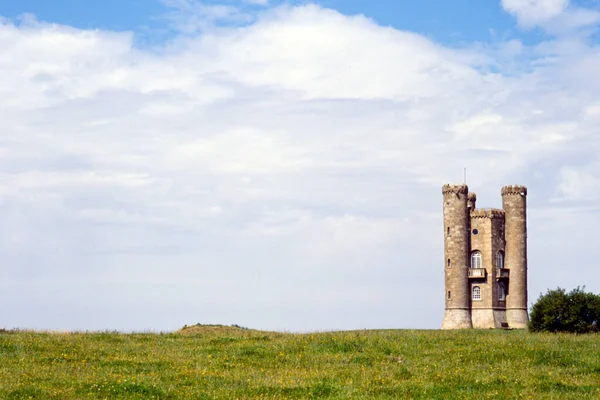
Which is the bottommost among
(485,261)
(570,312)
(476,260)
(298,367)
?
Result: (298,367)

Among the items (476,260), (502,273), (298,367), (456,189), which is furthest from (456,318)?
(298,367)

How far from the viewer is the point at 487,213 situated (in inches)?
3056

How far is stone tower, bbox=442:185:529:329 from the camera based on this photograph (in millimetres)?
76688

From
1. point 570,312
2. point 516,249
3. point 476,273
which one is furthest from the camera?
point 516,249

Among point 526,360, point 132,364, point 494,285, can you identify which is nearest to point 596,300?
point 526,360

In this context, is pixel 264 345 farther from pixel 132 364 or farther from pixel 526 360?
pixel 526 360

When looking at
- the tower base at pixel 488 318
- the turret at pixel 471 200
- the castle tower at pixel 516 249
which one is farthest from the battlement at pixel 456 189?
the tower base at pixel 488 318

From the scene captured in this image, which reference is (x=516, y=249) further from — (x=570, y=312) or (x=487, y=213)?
(x=570, y=312)

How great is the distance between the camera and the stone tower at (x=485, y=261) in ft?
252

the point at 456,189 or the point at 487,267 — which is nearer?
the point at 487,267

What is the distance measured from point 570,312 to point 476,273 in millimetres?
33262

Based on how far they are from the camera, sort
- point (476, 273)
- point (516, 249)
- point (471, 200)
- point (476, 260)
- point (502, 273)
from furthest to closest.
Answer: point (471, 200) → point (502, 273) → point (476, 260) → point (516, 249) → point (476, 273)

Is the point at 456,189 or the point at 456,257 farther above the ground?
the point at 456,189

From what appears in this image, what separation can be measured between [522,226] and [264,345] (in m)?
51.8
